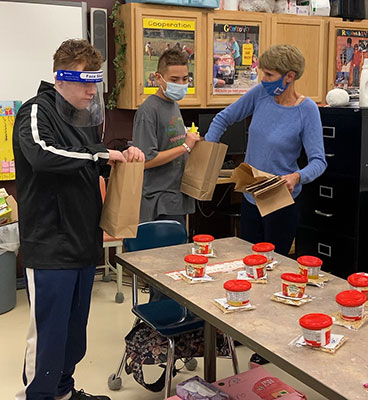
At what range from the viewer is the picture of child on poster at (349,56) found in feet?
16.1

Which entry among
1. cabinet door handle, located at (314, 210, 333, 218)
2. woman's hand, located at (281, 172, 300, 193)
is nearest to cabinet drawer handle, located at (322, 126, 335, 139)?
cabinet door handle, located at (314, 210, 333, 218)

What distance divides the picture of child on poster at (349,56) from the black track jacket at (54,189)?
10.7ft

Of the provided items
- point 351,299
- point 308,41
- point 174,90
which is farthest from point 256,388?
point 308,41

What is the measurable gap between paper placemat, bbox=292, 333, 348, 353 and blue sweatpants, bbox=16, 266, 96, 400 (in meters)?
0.95

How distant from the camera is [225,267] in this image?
2.29 metres

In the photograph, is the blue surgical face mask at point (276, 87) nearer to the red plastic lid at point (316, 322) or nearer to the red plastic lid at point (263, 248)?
the red plastic lid at point (263, 248)

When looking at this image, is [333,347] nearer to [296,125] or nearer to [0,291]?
[296,125]

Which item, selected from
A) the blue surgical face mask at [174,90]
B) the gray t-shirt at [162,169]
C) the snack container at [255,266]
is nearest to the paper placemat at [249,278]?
the snack container at [255,266]

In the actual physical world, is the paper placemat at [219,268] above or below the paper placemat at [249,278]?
below

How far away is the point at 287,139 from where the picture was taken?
2.75m

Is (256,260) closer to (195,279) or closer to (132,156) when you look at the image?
(195,279)

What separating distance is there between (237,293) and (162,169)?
3.96 feet

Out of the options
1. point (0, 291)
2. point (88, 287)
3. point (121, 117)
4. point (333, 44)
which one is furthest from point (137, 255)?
point (333, 44)

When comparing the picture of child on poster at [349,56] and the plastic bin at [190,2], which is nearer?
the plastic bin at [190,2]
